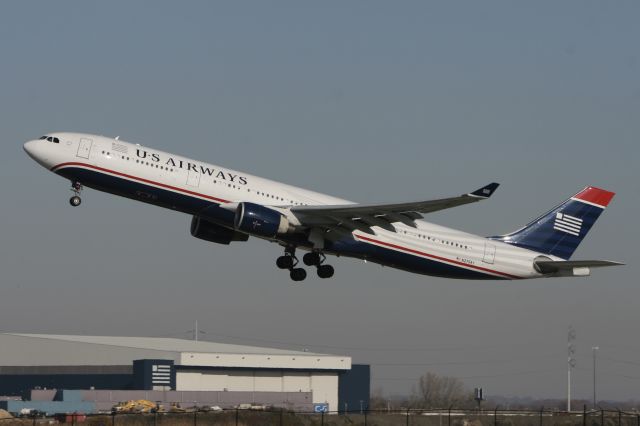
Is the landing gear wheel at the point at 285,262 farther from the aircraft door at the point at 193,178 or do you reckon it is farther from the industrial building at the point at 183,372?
the industrial building at the point at 183,372

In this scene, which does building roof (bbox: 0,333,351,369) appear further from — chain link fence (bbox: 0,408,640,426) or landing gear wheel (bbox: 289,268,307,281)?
chain link fence (bbox: 0,408,640,426)

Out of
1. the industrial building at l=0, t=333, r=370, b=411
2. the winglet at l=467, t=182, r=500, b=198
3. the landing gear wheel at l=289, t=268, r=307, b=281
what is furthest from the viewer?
the industrial building at l=0, t=333, r=370, b=411

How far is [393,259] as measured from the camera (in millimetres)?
55125

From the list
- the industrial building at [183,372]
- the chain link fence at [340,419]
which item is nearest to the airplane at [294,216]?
the chain link fence at [340,419]

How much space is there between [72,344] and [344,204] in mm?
52087

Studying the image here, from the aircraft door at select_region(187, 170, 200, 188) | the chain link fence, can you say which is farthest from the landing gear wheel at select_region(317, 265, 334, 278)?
Result: the chain link fence

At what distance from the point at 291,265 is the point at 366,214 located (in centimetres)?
666

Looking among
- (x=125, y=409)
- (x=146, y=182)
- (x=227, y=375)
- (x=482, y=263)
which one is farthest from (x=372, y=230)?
(x=227, y=375)

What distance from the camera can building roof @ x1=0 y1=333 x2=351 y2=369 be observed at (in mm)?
90938

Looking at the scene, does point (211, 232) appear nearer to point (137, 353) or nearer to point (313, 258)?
point (313, 258)

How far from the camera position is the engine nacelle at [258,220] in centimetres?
5062

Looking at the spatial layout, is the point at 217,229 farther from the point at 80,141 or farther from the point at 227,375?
the point at 227,375

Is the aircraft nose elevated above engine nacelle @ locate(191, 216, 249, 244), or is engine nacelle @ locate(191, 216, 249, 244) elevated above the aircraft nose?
the aircraft nose

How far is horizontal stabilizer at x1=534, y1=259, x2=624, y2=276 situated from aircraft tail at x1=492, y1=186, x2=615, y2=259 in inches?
54.3
